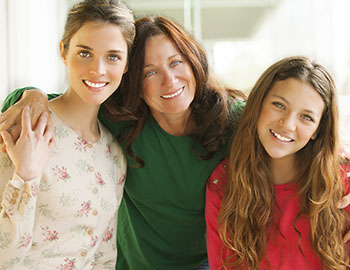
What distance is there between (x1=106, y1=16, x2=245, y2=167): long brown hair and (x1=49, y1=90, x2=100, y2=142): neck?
18 centimetres

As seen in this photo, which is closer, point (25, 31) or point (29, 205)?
point (29, 205)

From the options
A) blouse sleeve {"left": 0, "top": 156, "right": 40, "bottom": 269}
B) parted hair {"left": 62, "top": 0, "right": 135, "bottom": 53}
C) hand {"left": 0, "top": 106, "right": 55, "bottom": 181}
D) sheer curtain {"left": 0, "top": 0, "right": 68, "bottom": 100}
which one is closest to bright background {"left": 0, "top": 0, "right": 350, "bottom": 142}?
sheer curtain {"left": 0, "top": 0, "right": 68, "bottom": 100}

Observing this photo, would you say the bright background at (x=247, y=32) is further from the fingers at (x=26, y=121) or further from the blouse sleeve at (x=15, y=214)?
the blouse sleeve at (x=15, y=214)

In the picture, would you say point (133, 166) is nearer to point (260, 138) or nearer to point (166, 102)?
point (166, 102)

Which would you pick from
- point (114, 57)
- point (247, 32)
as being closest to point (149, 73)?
point (114, 57)

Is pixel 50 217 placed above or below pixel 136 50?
below

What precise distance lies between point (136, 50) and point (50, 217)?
0.62 meters

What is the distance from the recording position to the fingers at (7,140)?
1.14m

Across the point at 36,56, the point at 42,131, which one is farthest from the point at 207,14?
the point at 42,131

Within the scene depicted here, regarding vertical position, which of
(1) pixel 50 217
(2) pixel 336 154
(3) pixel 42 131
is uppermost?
(3) pixel 42 131

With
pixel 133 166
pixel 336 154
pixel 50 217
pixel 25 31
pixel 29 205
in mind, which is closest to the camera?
pixel 29 205

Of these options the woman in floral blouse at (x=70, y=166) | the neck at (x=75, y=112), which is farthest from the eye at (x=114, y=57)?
the neck at (x=75, y=112)

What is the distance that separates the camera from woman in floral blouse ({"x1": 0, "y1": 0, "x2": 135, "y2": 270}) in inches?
43.8

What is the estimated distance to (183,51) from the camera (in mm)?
1495
